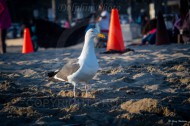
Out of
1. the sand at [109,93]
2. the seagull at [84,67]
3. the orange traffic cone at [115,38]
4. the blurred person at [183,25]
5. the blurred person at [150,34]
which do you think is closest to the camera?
the sand at [109,93]

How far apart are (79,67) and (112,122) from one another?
143cm

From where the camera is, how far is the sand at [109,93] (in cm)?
411

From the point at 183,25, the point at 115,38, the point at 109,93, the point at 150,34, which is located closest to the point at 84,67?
the point at 109,93

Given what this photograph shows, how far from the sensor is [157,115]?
4172mm

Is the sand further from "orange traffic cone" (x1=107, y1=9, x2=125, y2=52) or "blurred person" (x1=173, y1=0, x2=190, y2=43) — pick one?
"blurred person" (x1=173, y1=0, x2=190, y2=43)

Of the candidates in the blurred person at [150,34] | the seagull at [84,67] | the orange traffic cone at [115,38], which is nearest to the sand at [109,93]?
the seagull at [84,67]

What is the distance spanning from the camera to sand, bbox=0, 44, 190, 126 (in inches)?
162

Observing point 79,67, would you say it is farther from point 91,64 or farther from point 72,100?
point 72,100

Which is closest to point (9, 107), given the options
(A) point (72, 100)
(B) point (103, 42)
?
(A) point (72, 100)

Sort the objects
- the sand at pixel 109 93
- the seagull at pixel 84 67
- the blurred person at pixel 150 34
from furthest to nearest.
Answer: the blurred person at pixel 150 34
the seagull at pixel 84 67
the sand at pixel 109 93

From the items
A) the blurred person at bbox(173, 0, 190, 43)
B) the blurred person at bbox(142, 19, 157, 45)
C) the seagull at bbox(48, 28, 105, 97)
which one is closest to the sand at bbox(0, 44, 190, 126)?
the seagull at bbox(48, 28, 105, 97)

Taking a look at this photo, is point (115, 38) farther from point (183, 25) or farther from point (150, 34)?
point (150, 34)

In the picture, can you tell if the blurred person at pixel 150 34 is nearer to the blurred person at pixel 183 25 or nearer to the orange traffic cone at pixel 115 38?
the blurred person at pixel 183 25

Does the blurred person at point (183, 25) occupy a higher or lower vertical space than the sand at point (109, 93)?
higher
